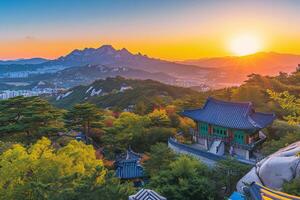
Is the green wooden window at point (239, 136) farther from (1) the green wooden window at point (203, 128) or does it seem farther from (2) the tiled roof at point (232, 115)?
(1) the green wooden window at point (203, 128)

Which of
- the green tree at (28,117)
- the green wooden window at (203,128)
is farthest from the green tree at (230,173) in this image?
the green tree at (28,117)

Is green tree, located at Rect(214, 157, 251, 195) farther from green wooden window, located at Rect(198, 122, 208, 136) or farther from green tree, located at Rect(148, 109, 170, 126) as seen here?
green tree, located at Rect(148, 109, 170, 126)

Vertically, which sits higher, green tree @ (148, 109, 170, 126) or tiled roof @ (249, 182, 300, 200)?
tiled roof @ (249, 182, 300, 200)

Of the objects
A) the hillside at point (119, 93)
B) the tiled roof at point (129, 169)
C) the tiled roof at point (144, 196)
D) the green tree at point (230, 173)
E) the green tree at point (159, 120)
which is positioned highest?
the tiled roof at point (144, 196)

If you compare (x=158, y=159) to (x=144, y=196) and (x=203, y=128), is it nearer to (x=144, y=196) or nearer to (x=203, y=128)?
(x=144, y=196)

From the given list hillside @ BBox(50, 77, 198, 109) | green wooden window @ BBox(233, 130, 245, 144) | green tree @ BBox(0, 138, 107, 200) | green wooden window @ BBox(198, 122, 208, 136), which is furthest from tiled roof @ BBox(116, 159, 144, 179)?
hillside @ BBox(50, 77, 198, 109)

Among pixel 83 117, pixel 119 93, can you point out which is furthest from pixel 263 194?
pixel 119 93

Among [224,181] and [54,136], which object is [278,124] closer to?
[224,181]

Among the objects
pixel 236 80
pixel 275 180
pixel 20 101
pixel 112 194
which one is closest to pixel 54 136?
pixel 20 101
